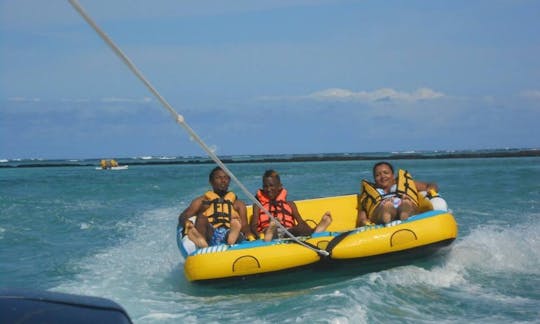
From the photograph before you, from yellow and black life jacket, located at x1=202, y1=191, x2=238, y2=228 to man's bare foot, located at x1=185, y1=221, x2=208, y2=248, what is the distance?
255 millimetres

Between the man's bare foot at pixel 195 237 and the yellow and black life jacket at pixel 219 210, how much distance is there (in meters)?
0.25

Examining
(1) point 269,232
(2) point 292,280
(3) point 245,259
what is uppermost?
(1) point 269,232

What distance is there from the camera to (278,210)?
6195 mm

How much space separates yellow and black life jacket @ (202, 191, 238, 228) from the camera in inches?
236

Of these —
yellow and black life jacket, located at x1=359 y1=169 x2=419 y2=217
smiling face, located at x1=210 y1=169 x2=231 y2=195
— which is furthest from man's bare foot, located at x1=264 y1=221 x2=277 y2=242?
yellow and black life jacket, located at x1=359 y1=169 x2=419 y2=217

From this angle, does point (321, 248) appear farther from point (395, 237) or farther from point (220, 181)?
point (220, 181)

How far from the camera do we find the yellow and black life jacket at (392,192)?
6582 mm

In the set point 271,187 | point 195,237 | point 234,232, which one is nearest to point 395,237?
point 271,187

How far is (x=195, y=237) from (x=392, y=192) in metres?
2.01

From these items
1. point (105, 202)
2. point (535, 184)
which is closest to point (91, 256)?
→ point (105, 202)

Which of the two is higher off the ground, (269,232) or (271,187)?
(271,187)

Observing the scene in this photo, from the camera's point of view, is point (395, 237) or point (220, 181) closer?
point (395, 237)

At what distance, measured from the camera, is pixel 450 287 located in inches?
217

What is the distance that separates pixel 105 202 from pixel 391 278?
11.9 meters
